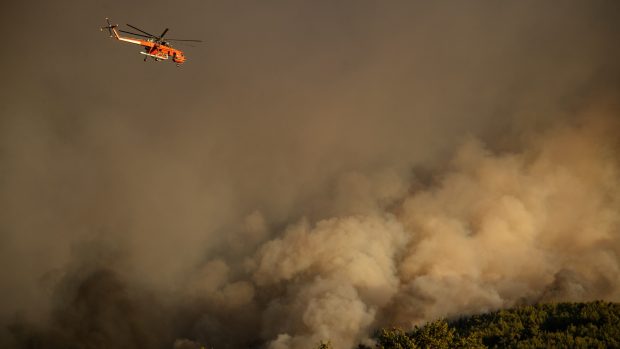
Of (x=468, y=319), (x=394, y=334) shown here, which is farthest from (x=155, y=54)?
(x=468, y=319)

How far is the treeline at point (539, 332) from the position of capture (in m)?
111

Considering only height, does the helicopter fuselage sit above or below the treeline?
above

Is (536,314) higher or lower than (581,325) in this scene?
higher

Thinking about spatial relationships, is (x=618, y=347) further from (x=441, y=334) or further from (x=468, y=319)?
(x=468, y=319)

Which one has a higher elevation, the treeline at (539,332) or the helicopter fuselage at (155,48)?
the helicopter fuselage at (155,48)

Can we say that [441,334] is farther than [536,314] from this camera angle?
No

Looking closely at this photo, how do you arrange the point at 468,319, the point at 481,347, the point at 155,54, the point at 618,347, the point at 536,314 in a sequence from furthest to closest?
the point at 468,319 → the point at 536,314 → the point at 155,54 → the point at 481,347 → the point at 618,347

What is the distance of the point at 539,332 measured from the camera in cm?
12612

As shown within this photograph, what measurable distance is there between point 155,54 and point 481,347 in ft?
410

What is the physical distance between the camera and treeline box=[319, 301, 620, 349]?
11075cm

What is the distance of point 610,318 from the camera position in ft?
397

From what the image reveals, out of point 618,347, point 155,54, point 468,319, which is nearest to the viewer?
point 618,347

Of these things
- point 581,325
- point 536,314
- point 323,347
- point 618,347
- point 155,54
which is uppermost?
point 155,54

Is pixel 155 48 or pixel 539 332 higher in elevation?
pixel 155 48
